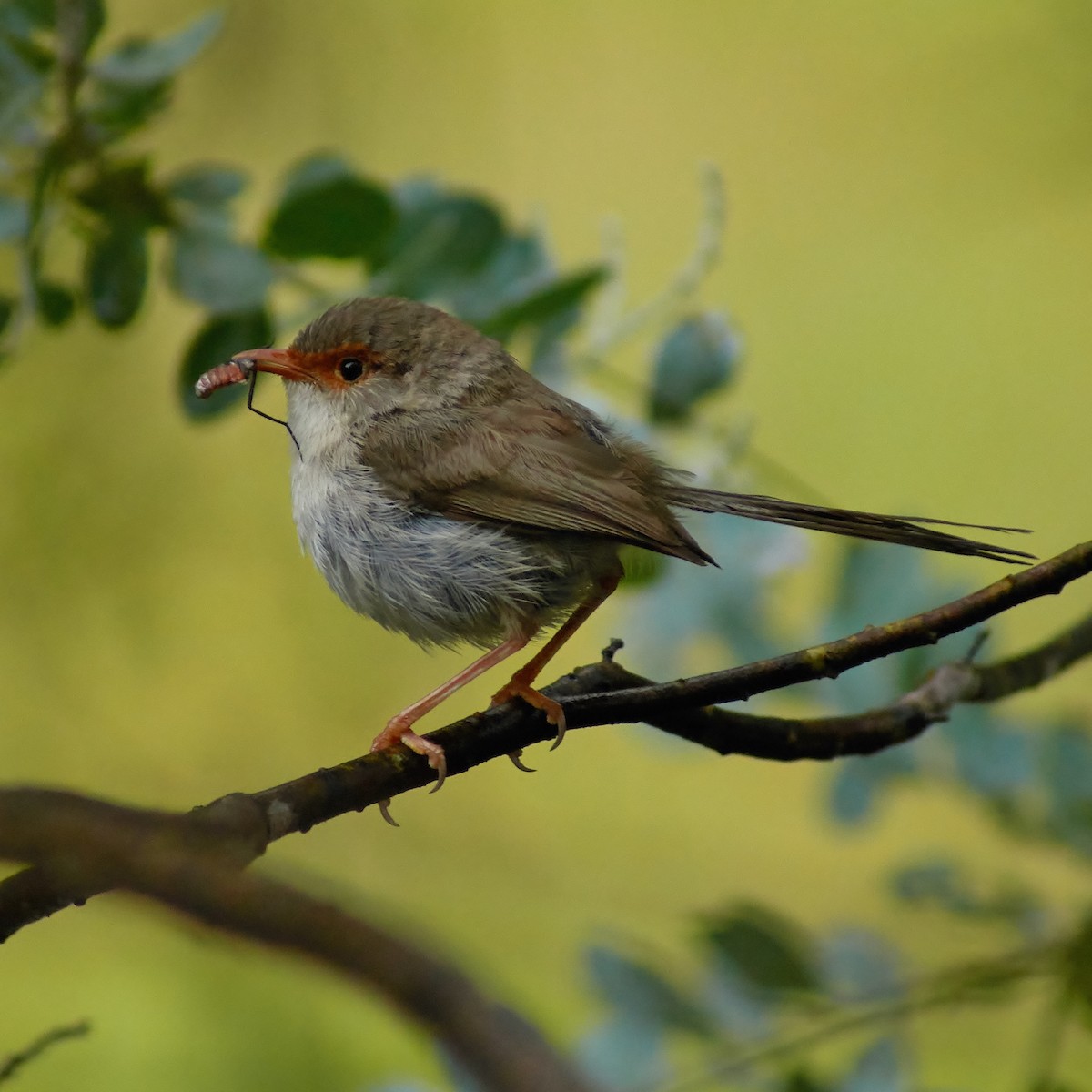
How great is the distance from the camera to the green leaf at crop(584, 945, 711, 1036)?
2.79 m

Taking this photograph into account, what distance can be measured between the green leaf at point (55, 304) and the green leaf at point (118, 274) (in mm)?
138

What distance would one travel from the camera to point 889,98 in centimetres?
623

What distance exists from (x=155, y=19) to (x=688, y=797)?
4053 mm

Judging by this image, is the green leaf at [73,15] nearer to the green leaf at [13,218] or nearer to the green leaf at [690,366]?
the green leaf at [13,218]

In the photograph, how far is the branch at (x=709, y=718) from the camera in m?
1.51

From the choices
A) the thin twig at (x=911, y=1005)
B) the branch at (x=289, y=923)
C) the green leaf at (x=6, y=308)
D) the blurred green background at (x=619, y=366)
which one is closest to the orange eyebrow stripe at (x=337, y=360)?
the green leaf at (x=6, y=308)

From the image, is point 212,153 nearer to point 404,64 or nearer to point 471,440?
point 404,64

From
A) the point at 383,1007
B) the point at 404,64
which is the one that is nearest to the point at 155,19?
the point at 404,64

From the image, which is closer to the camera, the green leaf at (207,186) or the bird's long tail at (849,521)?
Answer: the bird's long tail at (849,521)

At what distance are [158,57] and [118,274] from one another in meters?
0.40

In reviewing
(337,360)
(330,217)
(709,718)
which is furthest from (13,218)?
(709,718)

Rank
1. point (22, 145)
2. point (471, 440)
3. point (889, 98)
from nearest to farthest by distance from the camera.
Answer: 1. point (22, 145)
2. point (471, 440)
3. point (889, 98)

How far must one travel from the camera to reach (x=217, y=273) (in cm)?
259

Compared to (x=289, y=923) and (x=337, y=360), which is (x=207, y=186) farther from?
(x=289, y=923)
